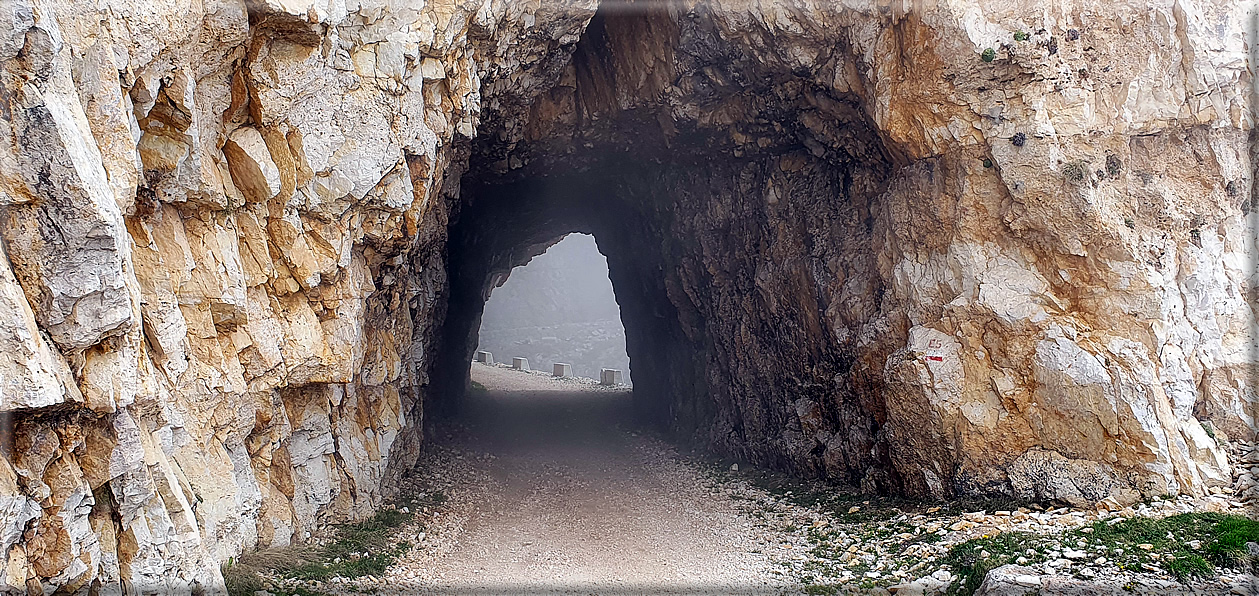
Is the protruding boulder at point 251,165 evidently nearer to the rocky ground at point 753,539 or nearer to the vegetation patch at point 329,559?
the vegetation patch at point 329,559

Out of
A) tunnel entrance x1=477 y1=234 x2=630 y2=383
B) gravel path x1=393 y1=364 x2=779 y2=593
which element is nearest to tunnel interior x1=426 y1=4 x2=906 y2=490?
gravel path x1=393 y1=364 x2=779 y2=593

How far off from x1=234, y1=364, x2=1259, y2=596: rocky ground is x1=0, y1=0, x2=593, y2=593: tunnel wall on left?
199 centimetres

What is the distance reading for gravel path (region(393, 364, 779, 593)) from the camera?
1089cm

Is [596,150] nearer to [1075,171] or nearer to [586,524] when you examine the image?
[586,524]

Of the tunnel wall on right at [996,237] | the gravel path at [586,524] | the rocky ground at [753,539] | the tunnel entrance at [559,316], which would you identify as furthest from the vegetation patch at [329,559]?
the tunnel entrance at [559,316]

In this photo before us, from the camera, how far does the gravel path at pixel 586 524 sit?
35.7 feet

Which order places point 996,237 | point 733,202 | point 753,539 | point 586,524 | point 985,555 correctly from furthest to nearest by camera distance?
point 733,202
point 586,524
point 753,539
point 996,237
point 985,555

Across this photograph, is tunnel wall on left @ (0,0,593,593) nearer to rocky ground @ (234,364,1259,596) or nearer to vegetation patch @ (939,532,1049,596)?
rocky ground @ (234,364,1259,596)

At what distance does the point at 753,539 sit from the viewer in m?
12.7

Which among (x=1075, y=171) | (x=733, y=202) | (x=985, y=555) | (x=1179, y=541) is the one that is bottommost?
(x=985, y=555)

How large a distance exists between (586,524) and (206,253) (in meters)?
7.72

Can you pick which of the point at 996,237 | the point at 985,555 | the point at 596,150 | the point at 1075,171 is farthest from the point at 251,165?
the point at 1075,171

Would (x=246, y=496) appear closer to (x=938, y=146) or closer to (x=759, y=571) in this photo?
(x=759, y=571)

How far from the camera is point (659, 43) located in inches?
590
